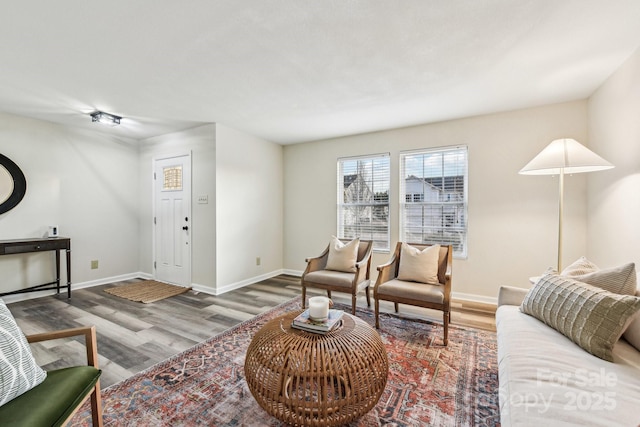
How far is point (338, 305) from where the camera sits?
3.40 metres

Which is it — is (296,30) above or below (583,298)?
above

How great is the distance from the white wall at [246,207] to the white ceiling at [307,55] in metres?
0.85

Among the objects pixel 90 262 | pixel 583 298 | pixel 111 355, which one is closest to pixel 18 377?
pixel 111 355

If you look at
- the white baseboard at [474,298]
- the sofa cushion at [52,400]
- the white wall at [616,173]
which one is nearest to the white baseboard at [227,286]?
the sofa cushion at [52,400]

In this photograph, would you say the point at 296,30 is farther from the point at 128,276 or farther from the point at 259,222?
the point at 128,276

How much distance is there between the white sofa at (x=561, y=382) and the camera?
3.32 feet

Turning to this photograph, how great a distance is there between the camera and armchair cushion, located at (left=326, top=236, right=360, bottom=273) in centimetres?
332

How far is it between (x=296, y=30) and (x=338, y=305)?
2.85 m

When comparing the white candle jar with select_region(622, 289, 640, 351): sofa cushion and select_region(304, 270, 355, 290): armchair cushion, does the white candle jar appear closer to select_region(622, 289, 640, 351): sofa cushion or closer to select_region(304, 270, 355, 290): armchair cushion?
select_region(304, 270, 355, 290): armchair cushion

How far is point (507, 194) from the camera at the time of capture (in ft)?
11.2

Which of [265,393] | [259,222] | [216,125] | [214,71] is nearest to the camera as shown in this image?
[265,393]

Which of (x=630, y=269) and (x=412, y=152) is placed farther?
(x=412, y=152)

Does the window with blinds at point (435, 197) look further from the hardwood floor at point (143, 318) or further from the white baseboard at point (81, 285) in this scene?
the white baseboard at point (81, 285)

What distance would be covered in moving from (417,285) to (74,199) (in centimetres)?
492
